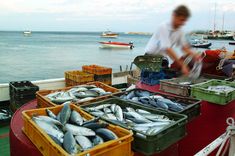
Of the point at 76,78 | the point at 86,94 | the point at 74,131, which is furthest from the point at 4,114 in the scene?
the point at 74,131

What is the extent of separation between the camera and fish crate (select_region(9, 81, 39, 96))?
19.1ft

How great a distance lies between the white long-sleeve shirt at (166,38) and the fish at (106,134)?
1.99m

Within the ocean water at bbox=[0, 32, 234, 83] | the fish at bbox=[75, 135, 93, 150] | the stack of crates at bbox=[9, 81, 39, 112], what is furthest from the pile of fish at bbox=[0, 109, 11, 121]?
the ocean water at bbox=[0, 32, 234, 83]

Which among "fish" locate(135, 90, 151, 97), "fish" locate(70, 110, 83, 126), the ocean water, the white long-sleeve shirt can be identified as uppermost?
the white long-sleeve shirt

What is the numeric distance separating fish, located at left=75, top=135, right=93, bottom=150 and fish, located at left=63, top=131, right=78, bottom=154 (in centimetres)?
6

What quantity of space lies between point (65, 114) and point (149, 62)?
7.93ft

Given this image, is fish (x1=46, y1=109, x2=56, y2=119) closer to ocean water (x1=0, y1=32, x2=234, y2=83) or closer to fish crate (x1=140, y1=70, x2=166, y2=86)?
fish crate (x1=140, y1=70, x2=166, y2=86)

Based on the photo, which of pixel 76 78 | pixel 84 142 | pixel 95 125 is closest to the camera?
pixel 84 142

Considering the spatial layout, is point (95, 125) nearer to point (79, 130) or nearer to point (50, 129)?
point (79, 130)

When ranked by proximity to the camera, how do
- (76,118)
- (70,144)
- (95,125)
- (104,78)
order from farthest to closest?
(104,78) → (76,118) → (95,125) → (70,144)

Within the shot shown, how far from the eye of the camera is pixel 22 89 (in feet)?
19.1

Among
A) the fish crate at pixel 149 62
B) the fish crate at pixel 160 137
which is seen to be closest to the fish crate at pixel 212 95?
the fish crate at pixel 149 62

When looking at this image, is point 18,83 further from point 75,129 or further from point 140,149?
point 140,149

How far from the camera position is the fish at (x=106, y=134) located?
2164 millimetres
